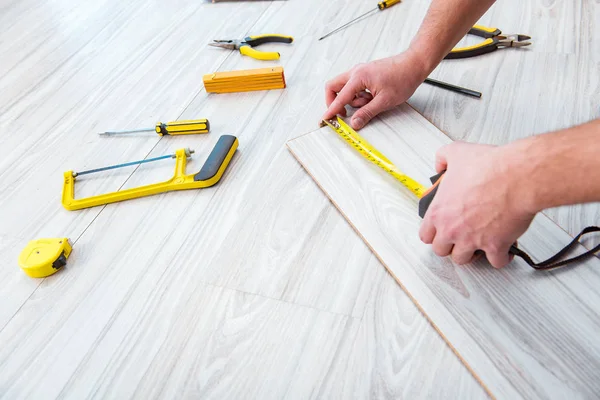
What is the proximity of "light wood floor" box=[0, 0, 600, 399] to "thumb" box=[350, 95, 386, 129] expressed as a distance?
0.14 meters

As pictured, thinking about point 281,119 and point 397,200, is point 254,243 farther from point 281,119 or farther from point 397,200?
point 281,119

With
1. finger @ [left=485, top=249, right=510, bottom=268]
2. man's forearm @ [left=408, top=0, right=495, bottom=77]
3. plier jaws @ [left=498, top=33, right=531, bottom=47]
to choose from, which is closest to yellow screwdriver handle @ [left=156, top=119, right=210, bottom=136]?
man's forearm @ [left=408, top=0, right=495, bottom=77]

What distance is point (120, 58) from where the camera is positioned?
1.52 m

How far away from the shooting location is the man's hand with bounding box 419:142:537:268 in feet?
2.08

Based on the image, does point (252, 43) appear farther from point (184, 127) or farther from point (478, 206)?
point (478, 206)

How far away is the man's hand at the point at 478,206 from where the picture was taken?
63 cm

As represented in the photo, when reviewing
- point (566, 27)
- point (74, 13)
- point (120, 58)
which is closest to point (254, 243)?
point (120, 58)

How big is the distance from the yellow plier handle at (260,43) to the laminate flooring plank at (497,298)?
0.60m

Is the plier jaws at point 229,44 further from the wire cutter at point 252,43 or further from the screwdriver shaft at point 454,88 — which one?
the screwdriver shaft at point 454,88

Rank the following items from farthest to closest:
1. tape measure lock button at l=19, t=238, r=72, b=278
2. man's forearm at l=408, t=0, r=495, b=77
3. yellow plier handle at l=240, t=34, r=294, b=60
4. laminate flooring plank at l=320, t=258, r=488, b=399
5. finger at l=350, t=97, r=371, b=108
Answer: yellow plier handle at l=240, t=34, r=294, b=60
finger at l=350, t=97, r=371, b=108
man's forearm at l=408, t=0, r=495, b=77
tape measure lock button at l=19, t=238, r=72, b=278
laminate flooring plank at l=320, t=258, r=488, b=399

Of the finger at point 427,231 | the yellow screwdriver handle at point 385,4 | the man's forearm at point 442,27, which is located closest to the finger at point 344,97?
the man's forearm at point 442,27

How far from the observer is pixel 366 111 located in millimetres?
1078

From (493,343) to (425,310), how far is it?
0.12 meters

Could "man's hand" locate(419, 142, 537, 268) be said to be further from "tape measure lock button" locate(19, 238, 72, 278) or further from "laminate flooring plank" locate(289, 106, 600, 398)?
"tape measure lock button" locate(19, 238, 72, 278)
